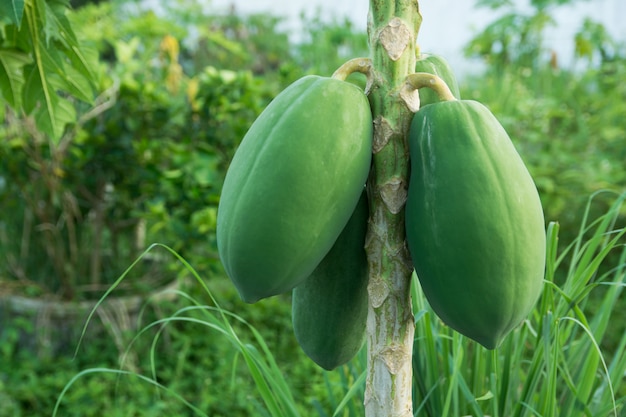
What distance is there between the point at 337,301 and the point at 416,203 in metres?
0.20

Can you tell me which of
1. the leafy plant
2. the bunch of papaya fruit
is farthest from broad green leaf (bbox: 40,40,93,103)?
the bunch of papaya fruit

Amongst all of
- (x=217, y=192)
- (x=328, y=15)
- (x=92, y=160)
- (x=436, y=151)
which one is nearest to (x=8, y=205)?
(x=92, y=160)

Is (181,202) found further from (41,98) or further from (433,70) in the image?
(433,70)

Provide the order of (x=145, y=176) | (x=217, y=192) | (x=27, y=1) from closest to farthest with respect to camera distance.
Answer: (x=27, y=1) → (x=217, y=192) → (x=145, y=176)

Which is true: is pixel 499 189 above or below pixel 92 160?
above

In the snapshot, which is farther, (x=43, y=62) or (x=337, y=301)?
(x=43, y=62)

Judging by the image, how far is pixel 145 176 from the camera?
274 centimetres

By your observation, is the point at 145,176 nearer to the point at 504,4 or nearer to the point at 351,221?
the point at 351,221

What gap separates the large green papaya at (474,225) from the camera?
66cm

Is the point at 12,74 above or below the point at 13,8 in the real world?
below

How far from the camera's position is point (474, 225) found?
661 millimetres

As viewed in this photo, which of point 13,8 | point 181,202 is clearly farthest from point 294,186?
point 181,202

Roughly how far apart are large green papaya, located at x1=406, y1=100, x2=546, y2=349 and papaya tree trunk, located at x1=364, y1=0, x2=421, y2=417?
36mm

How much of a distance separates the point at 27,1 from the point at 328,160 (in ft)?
2.06
